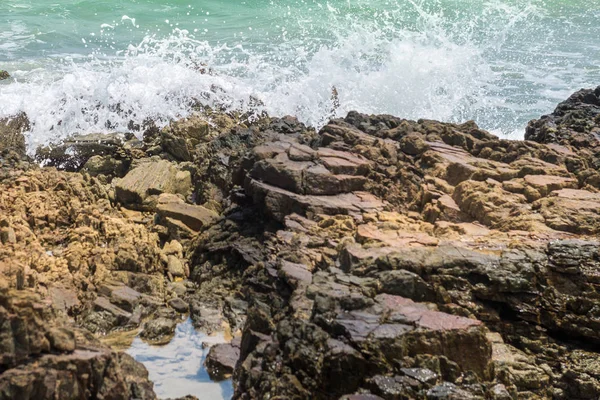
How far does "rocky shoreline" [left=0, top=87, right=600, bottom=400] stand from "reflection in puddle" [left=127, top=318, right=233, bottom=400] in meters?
0.12

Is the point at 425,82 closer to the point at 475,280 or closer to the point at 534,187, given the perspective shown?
the point at 534,187

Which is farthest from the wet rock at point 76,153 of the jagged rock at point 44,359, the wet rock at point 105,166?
the jagged rock at point 44,359

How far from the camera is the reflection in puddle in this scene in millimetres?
5203

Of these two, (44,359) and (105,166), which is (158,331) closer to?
(44,359)

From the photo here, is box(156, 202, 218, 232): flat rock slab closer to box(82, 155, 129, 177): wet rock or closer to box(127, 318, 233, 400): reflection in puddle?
box(82, 155, 129, 177): wet rock

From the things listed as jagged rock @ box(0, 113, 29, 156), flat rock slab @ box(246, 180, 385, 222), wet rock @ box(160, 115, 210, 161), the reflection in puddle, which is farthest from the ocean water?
the reflection in puddle

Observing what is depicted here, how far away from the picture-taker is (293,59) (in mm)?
16234

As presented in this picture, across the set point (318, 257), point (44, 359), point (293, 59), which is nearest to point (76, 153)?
point (318, 257)

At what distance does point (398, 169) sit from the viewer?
7109 millimetres

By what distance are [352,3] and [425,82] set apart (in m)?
10.9

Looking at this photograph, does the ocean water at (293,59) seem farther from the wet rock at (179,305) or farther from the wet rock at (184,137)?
the wet rock at (179,305)

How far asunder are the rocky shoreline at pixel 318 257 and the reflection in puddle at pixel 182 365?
0.12 m

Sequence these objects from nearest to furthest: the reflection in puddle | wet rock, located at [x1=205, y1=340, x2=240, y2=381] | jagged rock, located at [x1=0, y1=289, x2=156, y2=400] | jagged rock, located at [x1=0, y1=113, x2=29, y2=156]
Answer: jagged rock, located at [x1=0, y1=289, x2=156, y2=400]
the reflection in puddle
wet rock, located at [x1=205, y1=340, x2=240, y2=381]
jagged rock, located at [x1=0, y1=113, x2=29, y2=156]

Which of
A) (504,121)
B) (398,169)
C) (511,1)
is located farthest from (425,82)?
(511,1)
